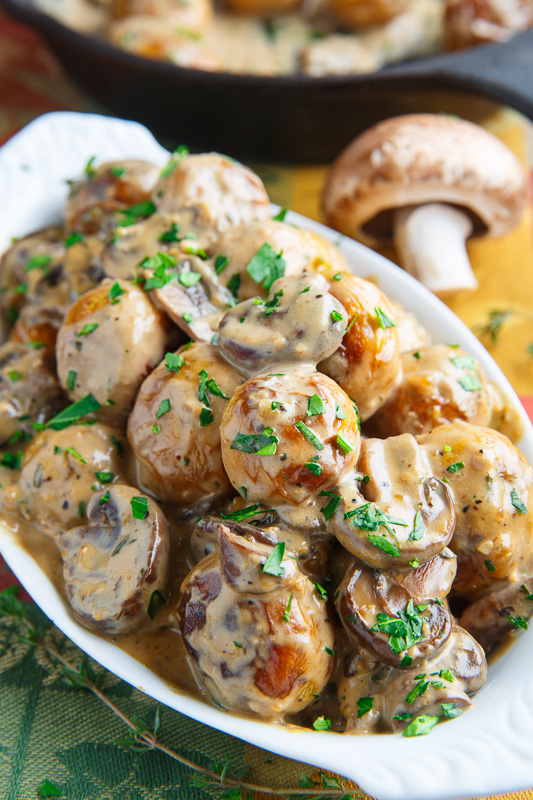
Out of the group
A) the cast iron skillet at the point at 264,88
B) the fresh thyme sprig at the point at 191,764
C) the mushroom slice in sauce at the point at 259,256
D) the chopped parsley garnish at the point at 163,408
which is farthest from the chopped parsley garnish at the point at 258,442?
the cast iron skillet at the point at 264,88

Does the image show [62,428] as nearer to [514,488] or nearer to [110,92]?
[514,488]

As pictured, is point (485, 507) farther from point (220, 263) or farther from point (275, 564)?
point (220, 263)

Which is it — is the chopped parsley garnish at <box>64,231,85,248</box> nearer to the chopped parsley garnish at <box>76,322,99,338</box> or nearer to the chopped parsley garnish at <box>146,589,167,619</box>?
the chopped parsley garnish at <box>76,322,99,338</box>

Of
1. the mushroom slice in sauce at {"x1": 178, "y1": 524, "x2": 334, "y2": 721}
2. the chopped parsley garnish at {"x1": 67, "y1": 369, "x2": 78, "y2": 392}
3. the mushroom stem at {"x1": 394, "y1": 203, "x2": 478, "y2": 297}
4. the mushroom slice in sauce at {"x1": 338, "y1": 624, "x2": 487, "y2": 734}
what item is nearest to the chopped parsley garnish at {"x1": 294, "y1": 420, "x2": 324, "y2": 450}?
the mushroom slice in sauce at {"x1": 178, "y1": 524, "x2": 334, "y2": 721}

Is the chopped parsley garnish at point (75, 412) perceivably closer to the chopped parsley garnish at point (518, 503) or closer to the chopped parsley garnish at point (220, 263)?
the chopped parsley garnish at point (220, 263)

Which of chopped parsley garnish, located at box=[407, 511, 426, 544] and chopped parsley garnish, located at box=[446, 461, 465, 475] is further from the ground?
chopped parsley garnish, located at box=[446, 461, 465, 475]

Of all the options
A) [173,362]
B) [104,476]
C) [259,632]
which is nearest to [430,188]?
[173,362]
